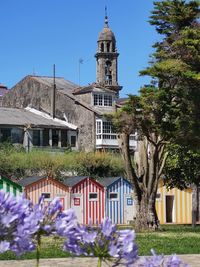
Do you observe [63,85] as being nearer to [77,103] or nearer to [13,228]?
[77,103]

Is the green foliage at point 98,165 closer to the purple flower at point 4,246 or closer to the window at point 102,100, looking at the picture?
the window at point 102,100

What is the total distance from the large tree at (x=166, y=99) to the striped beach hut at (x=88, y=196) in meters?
10.5

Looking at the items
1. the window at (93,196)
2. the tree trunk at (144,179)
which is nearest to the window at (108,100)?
the window at (93,196)

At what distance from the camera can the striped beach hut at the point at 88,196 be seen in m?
34.4

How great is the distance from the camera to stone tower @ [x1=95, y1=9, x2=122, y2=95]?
7138 centimetres

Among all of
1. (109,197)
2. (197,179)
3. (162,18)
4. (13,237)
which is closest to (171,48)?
(162,18)

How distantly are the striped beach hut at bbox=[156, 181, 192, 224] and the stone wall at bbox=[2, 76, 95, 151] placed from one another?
18.5m

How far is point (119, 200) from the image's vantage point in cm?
3594

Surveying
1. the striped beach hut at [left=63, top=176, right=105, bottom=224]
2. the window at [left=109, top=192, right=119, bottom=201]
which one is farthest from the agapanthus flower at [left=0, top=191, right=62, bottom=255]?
the window at [left=109, top=192, right=119, bottom=201]

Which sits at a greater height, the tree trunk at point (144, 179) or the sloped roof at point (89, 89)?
the sloped roof at point (89, 89)

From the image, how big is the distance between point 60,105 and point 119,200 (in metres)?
23.8

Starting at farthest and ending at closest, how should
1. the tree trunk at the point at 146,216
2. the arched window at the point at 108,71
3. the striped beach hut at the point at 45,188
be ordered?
the arched window at the point at 108,71 → the striped beach hut at the point at 45,188 → the tree trunk at the point at 146,216

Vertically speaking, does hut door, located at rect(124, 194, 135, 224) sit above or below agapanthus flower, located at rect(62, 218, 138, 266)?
below

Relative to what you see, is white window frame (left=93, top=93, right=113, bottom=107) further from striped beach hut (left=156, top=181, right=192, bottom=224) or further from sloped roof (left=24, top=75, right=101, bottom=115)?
striped beach hut (left=156, top=181, right=192, bottom=224)
